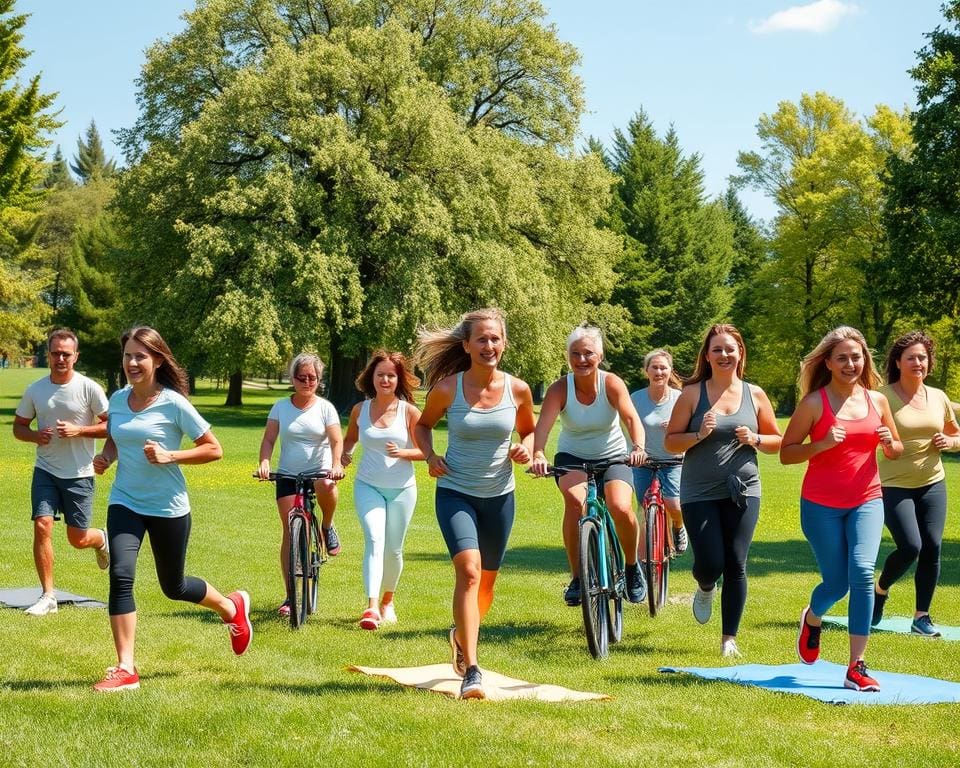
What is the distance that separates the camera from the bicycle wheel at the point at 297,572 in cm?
914

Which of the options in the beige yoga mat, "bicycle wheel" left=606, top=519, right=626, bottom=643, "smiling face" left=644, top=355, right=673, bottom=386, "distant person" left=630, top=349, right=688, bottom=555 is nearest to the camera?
the beige yoga mat

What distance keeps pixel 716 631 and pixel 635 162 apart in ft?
183

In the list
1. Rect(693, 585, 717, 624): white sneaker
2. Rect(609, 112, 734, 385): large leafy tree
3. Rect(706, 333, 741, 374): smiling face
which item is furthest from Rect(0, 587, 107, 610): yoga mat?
Rect(609, 112, 734, 385): large leafy tree

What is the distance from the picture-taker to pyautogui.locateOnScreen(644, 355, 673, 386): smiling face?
11195 mm

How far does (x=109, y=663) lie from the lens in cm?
762

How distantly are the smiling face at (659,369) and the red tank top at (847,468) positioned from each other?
12.9 ft

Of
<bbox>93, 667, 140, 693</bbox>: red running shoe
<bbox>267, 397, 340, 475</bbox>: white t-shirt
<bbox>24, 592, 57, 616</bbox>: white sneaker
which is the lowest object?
<bbox>24, 592, 57, 616</bbox>: white sneaker

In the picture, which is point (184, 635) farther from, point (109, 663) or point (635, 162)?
point (635, 162)

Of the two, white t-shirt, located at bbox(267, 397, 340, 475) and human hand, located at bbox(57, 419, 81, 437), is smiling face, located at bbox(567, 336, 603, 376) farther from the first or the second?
human hand, located at bbox(57, 419, 81, 437)

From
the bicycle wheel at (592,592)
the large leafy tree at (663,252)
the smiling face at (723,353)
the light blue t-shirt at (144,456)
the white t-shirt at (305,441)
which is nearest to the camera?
the light blue t-shirt at (144,456)

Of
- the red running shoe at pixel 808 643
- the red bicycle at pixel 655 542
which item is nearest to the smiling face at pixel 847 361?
the red running shoe at pixel 808 643

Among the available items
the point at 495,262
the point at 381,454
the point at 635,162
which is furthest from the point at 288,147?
the point at 381,454

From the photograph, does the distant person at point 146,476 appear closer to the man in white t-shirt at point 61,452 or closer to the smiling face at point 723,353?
the man in white t-shirt at point 61,452

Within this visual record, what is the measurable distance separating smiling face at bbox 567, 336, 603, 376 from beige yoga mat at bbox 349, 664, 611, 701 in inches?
84.4
